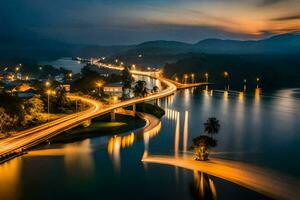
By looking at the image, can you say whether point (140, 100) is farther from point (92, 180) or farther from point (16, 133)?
point (92, 180)

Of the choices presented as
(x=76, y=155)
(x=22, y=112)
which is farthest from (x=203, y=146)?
(x=22, y=112)

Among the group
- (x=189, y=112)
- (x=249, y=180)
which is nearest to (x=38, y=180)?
(x=249, y=180)

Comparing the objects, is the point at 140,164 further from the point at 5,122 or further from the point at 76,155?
the point at 5,122

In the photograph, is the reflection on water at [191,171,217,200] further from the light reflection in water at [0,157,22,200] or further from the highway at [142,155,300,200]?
the light reflection in water at [0,157,22,200]

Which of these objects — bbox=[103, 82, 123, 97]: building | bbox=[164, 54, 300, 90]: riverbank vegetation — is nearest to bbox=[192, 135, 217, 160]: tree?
bbox=[103, 82, 123, 97]: building

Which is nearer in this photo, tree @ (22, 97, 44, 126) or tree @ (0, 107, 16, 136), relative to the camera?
tree @ (0, 107, 16, 136)

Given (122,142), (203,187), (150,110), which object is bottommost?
(203,187)

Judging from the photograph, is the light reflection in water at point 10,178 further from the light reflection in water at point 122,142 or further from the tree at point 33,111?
the tree at point 33,111
